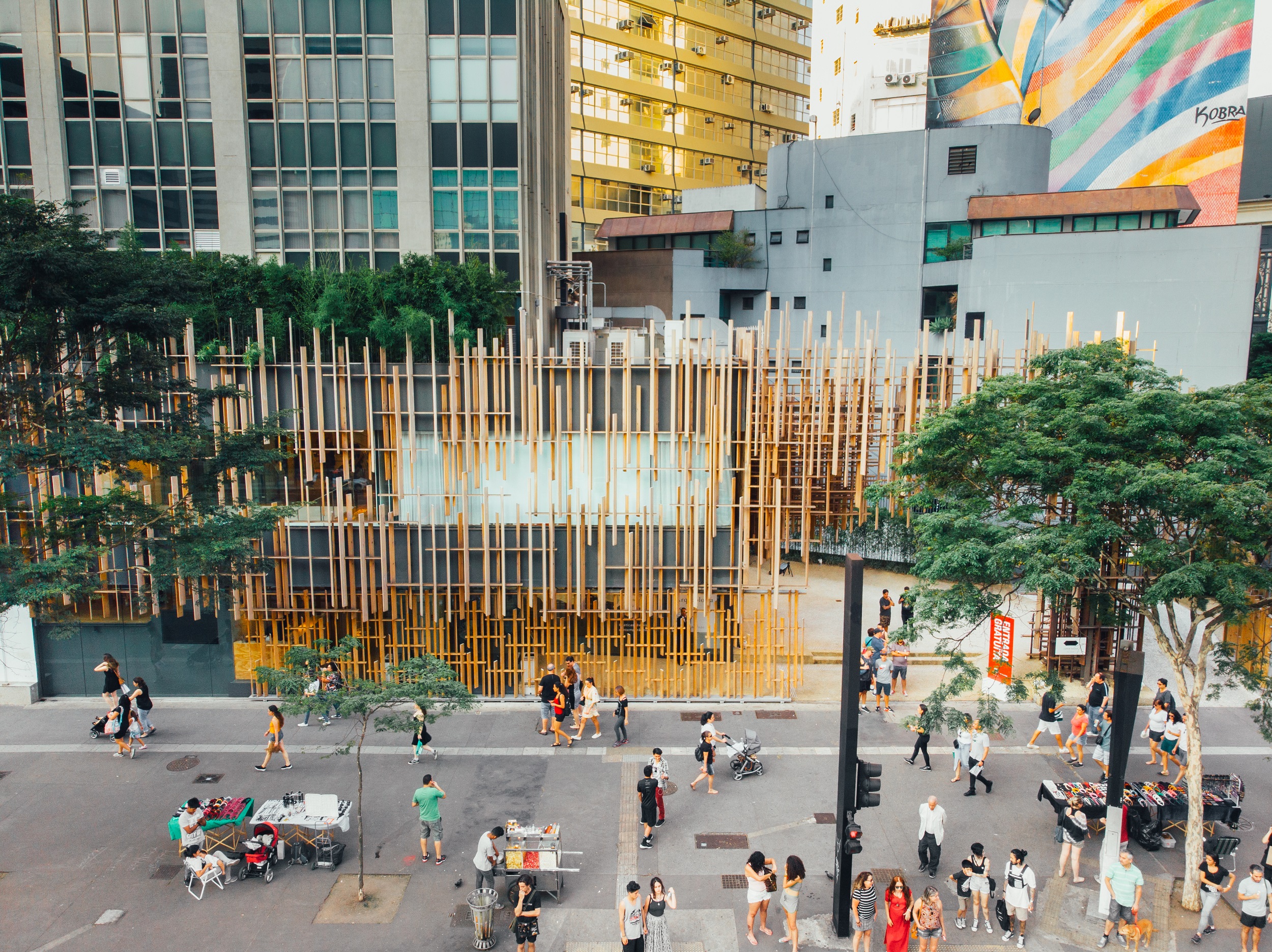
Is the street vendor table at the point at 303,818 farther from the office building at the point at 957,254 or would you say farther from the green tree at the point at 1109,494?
the office building at the point at 957,254

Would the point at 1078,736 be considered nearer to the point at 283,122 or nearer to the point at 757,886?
the point at 757,886

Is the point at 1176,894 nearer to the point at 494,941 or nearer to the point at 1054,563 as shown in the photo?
the point at 1054,563

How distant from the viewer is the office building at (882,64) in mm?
51844

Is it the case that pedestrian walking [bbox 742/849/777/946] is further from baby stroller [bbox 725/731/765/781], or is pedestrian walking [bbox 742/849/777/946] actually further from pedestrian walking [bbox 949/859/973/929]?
baby stroller [bbox 725/731/765/781]

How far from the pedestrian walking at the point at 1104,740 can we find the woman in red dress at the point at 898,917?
6.86 metres

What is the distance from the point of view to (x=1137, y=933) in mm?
10117

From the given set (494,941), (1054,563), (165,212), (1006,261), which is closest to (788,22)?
(1006,261)

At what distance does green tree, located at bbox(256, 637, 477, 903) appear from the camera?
441 inches

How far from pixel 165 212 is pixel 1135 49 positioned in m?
46.0

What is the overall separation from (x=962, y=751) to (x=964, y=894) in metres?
3.68

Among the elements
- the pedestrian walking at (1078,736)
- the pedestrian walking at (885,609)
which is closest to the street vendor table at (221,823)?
the pedestrian walking at (1078,736)

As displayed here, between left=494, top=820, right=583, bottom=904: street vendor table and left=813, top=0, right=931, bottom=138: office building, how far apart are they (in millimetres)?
48664

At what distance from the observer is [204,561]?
1286 cm

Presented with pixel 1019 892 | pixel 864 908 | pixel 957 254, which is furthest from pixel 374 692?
pixel 957 254
